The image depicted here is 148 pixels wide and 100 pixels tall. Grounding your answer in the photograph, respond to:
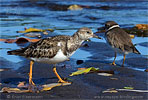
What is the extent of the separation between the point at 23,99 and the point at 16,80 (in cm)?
138

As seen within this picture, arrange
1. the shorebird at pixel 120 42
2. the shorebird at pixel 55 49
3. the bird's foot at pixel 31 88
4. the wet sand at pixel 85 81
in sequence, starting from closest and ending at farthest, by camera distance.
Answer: the wet sand at pixel 85 81, the bird's foot at pixel 31 88, the shorebird at pixel 55 49, the shorebird at pixel 120 42

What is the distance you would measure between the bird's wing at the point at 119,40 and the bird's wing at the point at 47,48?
7.72ft

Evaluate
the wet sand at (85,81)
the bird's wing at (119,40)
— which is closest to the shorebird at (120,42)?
the bird's wing at (119,40)

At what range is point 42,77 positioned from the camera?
6.40 meters

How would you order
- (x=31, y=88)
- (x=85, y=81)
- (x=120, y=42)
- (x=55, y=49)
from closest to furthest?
(x=31, y=88) → (x=55, y=49) → (x=85, y=81) → (x=120, y=42)

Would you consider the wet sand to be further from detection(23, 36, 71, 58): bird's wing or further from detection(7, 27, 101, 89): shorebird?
detection(23, 36, 71, 58): bird's wing

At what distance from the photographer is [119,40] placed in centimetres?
775

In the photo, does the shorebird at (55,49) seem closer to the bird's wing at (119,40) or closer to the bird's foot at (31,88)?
the bird's foot at (31,88)

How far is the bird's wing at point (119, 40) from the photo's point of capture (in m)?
7.64

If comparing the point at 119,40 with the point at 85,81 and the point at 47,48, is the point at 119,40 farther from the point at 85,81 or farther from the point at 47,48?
the point at 47,48

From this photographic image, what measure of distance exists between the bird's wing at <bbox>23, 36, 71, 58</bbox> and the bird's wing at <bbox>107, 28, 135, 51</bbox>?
2.35m

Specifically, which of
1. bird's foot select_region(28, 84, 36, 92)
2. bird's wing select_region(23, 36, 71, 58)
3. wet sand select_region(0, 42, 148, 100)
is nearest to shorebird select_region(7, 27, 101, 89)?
bird's wing select_region(23, 36, 71, 58)

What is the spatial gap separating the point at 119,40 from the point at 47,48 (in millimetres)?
2723

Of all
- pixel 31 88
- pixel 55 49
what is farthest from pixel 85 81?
pixel 31 88
